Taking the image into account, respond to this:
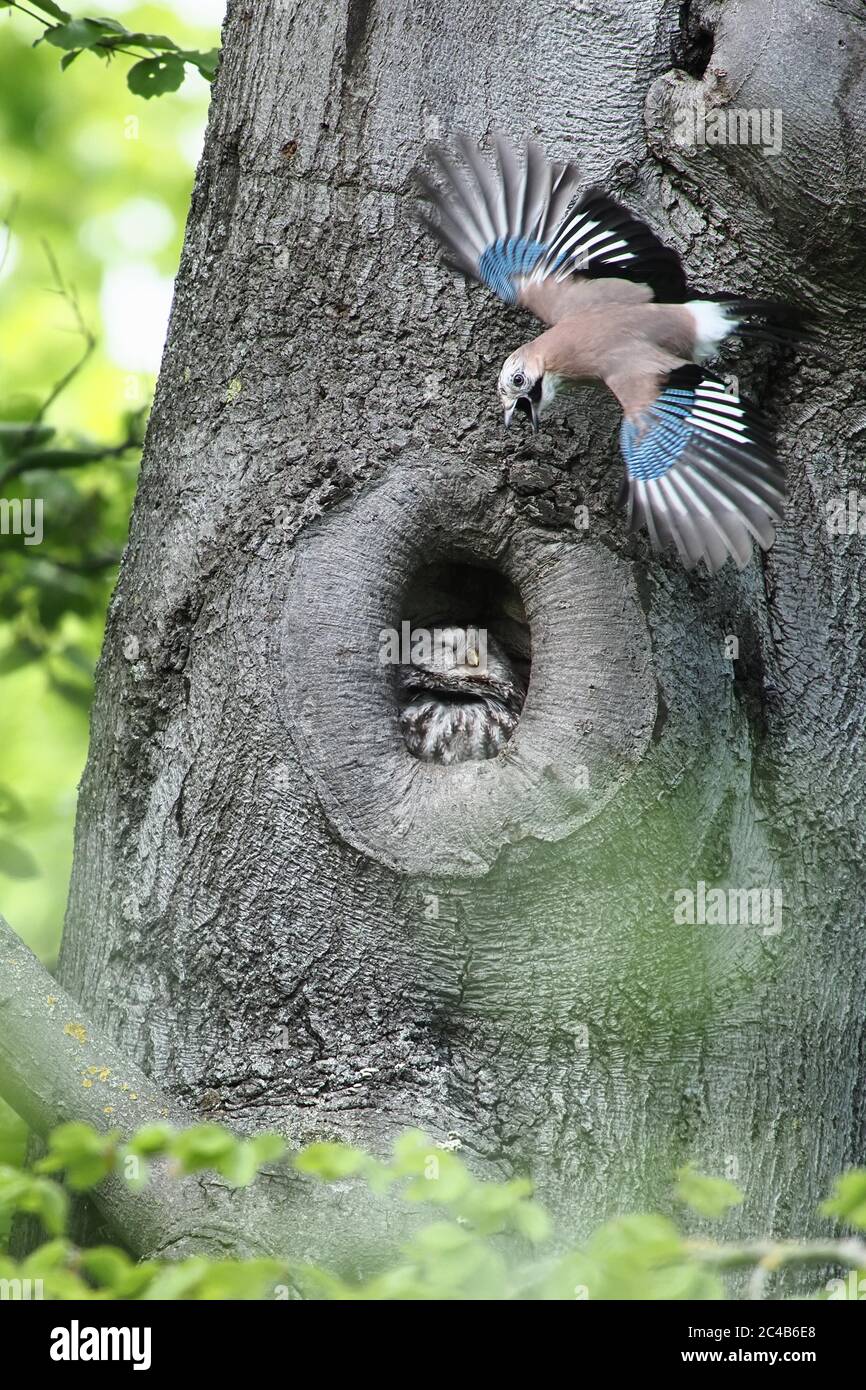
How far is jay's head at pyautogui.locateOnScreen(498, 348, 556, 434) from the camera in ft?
7.25

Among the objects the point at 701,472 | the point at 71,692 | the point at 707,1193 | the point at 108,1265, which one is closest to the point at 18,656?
the point at 71,692

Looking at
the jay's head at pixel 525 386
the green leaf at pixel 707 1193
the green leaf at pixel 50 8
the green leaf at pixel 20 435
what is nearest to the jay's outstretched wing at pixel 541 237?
the jay's head at pixel 525 386

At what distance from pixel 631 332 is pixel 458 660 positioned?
0.67 m

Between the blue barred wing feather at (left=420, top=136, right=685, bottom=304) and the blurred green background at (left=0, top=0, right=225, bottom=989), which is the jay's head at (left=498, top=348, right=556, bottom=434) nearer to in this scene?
the blue barred wing feather at (left=420, top=136, right=685, bottom=304)

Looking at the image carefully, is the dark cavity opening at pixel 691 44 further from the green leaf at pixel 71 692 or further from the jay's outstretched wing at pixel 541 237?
the green leaf at pixel 71 692

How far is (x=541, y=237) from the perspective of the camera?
95.2 inches

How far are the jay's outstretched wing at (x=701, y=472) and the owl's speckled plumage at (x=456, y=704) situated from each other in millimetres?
404

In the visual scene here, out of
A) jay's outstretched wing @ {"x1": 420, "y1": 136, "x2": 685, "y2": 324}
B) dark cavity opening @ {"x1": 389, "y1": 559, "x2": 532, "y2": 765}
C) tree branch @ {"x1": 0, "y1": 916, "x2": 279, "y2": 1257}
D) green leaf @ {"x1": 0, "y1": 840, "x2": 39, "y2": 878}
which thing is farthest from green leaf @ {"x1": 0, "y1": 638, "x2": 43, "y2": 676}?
jay's outstretched wing @ {"x1": 420, "y1": 136, "x2": 685, "y2": 324}

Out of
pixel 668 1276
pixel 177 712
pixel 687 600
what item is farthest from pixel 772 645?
pixel 668 1276

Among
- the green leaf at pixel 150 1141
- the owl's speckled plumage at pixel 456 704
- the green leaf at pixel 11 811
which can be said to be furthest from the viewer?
the green leaf at pixel 11 811

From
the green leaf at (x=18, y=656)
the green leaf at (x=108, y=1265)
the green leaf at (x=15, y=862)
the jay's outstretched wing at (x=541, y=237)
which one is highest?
the jay's outstretched wing at (x=541, y=237)

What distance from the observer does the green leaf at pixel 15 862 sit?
11.2 feet

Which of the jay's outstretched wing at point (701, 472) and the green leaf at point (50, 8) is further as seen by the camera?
the green leaf at point (50, 8)

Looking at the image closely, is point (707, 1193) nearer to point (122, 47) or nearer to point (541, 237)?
point (541, 237)
